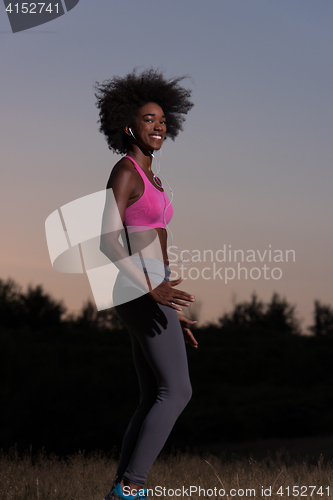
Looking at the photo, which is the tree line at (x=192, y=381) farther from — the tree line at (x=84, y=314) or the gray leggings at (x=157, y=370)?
the gray leggings at (x=157, y=370)

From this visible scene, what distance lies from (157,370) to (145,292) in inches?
17.9

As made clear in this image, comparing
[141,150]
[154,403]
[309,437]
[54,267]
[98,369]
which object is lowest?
[309,437]

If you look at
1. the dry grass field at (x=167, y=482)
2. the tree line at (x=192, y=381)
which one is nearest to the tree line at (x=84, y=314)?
the tree line at (x=192, y=381)

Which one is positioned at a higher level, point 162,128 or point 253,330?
point 162,128

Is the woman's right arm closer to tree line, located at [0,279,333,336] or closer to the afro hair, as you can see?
the afro hair

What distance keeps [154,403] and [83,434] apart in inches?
451

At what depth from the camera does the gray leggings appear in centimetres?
279

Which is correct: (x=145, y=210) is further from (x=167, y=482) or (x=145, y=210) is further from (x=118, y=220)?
(x=167, y=482)

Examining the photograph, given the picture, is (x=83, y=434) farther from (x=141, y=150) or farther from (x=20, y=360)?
(x=141, y=150)

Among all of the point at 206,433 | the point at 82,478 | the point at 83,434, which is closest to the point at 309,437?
the point at 206,433

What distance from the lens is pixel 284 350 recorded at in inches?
746

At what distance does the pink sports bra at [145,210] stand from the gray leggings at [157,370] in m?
0.43

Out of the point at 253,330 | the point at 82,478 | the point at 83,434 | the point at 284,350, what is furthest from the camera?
the point at 253,330

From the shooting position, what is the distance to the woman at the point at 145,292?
278cm
